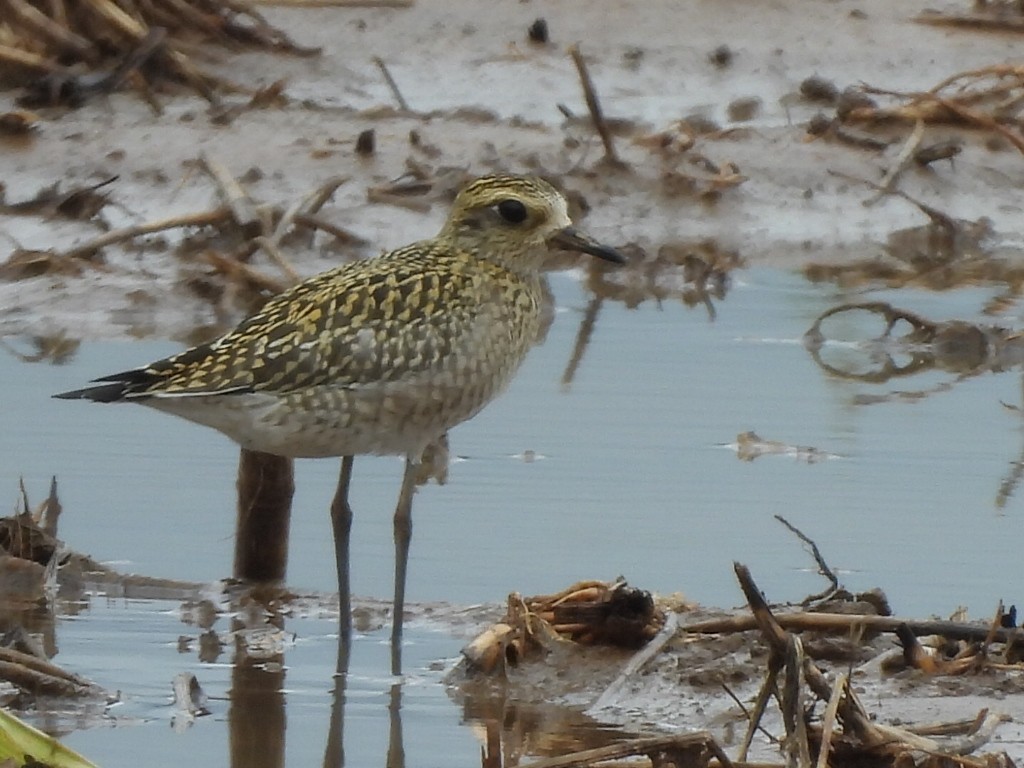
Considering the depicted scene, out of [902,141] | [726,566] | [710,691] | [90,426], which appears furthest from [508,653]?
[902,141]

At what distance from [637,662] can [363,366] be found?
48.7 inches

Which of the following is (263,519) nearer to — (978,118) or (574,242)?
(574,242)

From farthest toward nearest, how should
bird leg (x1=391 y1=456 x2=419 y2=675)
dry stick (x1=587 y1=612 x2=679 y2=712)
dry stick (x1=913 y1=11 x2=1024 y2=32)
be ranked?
1. dry stick (x1=913 y1=11 x2=1024 y2=32)
2. bird leg (x1=391 y1=456 x2=419 y2=675)
3. dry stick (x1=587 y1=612 x2=679 y2=712)

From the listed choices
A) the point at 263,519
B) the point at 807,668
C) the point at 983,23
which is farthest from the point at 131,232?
the point at 807,668

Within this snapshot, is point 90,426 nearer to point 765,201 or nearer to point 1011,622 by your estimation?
point 1011,622

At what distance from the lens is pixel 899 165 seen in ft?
44.4

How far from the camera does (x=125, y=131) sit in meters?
13.1

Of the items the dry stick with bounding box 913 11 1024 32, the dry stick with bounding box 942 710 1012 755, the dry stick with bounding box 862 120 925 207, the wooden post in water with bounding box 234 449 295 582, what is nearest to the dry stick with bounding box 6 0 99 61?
the dry stick with bounding box 862 120 925 207

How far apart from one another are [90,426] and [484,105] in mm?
5959

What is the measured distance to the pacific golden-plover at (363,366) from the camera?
22.2ft

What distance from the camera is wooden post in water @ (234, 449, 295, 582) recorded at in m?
7.14

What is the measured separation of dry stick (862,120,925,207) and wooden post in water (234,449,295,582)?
685 centimetres

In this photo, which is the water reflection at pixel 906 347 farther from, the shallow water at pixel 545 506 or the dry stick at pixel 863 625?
the dry stick at pixel 863 625

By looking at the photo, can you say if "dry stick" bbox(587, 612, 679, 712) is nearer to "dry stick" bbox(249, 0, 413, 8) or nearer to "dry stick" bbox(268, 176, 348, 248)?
"dry stick" bbox(268, 176, 348, 248)
